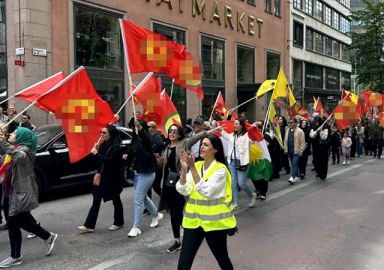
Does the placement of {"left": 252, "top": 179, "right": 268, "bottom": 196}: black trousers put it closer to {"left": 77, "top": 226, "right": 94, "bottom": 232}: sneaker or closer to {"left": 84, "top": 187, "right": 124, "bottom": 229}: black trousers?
{"left": 84, "top": 187, "right": 124, "bottom": 229}: black trousers

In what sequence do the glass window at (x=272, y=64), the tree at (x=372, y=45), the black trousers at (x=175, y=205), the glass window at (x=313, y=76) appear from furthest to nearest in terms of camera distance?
the glass window at (x=313, y=76)
the tree at (x=372, y=45)
the glass window at (x=272, y=64)
the black trousers at (x=175, y=205)

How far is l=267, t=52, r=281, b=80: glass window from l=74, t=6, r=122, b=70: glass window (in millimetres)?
13889

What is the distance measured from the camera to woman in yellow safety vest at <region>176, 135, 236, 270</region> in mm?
3697

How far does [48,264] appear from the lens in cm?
500

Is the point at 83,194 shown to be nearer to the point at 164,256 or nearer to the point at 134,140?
the point at 134,140

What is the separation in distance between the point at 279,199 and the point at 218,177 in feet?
17.7

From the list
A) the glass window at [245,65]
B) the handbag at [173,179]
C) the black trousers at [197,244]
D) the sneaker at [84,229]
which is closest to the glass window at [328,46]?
the glass window at [245,65]

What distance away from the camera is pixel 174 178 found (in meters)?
5.18

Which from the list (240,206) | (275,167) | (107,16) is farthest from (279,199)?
(107,16)

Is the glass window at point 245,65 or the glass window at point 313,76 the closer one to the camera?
the glass window at point 245,65

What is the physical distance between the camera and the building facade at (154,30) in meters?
14.1

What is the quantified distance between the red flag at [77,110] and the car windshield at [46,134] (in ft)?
9.86

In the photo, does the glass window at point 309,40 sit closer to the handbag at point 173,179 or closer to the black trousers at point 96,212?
the black trousers at point 96,212

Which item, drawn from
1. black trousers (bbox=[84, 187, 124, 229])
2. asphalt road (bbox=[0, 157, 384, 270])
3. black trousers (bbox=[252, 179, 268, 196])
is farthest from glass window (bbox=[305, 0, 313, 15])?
black trousers (bbox=[84, 187, 124, 229])
